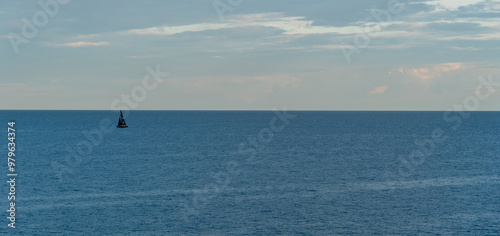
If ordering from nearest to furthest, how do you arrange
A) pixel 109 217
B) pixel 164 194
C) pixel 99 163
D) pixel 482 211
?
pixel 109 217 → pixel 482 211 → pixel 164 194 → pixel 99 163

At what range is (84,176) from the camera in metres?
102

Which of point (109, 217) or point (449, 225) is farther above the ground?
point (109, 217)

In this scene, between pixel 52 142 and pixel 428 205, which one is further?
pixel 52 142

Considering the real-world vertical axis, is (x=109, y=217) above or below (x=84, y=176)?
below

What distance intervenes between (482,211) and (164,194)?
50401mm

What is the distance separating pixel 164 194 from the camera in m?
85.5

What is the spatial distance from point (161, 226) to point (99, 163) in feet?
194

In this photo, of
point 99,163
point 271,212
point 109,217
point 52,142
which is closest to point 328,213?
point 271,212

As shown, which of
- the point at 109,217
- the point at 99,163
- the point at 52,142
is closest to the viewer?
the point at 109,217

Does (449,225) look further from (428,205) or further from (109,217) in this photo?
(109,217)

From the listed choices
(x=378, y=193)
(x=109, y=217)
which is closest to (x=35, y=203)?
(x=109, y=217)

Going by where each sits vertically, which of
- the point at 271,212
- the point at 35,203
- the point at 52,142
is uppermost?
the point at 52,142

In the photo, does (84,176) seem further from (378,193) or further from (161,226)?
(378,193)

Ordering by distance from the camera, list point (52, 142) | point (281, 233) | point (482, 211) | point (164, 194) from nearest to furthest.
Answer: point (281, 233) < point (482, 211) < point (164, 194) < point (52, 142)
